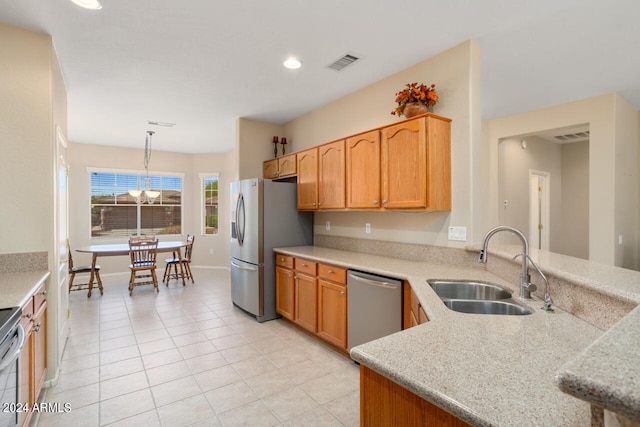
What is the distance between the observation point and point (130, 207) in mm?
6891

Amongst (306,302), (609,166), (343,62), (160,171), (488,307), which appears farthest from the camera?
(160,171)

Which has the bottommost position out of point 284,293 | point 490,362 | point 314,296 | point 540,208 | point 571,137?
point 284,293

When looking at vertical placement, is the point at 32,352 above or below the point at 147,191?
below

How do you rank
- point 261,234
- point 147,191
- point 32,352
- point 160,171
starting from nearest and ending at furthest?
point 32,352 → point 261,234 → point 147,191 → point 160,171

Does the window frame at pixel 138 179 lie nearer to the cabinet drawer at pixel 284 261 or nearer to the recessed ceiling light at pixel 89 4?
the cabinet drawer at pixel 284 261

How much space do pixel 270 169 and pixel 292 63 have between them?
185 cm

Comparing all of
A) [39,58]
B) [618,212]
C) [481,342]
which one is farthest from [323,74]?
[618,212]

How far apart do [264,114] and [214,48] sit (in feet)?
5.82

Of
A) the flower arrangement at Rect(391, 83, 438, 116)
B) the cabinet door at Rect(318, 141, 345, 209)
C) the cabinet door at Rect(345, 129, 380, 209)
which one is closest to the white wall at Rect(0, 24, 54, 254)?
the cabinet door at Rect(318, 141, 345, 209)

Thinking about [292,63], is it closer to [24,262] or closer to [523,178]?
[24,262]

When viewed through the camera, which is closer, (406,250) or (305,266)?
(406,250)

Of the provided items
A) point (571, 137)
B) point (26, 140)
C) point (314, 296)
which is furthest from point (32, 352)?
point (571, 137)

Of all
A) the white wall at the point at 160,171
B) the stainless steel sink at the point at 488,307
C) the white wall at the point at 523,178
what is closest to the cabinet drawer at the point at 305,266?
the stainless steel sink at the point at 488,307

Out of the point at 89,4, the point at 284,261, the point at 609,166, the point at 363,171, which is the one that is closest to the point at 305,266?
the point at 284,261
